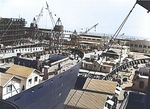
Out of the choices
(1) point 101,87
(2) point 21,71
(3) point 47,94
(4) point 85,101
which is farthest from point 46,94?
(4) point 85,101

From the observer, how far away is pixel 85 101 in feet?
16.5

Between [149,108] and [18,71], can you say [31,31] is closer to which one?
[18,71]

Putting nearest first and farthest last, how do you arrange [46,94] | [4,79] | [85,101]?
[85,101] < [4,79] < [46,94]

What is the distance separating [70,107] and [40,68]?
13.3 feet

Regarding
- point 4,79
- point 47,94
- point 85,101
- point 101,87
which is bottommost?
point 47,94

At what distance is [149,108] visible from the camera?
95.6 inches

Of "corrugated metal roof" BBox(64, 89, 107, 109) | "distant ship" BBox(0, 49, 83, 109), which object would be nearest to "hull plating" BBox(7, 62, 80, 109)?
"distant ship" BBox(0, 49, 83, 109)

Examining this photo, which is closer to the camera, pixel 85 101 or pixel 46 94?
pixel 85 101

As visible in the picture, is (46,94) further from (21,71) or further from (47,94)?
(21,71)

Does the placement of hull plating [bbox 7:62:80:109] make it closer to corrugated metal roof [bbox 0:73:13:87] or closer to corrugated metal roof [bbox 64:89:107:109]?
corrugated metal roof [bbox 0:73:13:87]

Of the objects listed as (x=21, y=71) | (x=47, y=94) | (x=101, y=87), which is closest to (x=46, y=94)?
(x=47, y=94)

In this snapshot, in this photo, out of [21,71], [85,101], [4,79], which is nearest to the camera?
[85,101]

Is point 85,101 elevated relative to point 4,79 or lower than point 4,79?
lower

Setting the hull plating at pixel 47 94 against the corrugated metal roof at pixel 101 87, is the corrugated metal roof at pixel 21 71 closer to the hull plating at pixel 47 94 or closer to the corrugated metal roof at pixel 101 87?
the hull plating at pixel 47 94
